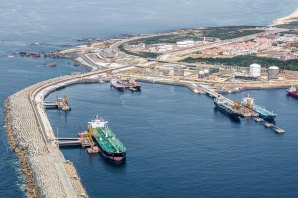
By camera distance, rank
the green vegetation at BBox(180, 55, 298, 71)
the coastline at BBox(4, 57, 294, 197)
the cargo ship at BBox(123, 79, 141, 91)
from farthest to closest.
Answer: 1. the green vegetation at BBox(180, 55, 298, 71)
2. the cargo ship at BBox(123, 79, 141, 91)
3. the coastline at BBox(4, 57, 294, 197)

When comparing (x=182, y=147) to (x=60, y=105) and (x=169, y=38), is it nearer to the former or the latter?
(x=60, y=105)

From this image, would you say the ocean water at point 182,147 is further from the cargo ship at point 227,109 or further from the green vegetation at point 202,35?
the green vegetation at point 202,35

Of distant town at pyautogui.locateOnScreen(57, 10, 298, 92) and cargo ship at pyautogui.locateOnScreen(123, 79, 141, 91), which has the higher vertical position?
distant town at pyautogui.locateOnScreen(57, 10, 298, 92)

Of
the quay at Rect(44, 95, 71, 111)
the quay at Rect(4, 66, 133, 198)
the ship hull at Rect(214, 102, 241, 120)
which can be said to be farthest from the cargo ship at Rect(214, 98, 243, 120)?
A: the quay at Rect(4, 66, 133, 198)

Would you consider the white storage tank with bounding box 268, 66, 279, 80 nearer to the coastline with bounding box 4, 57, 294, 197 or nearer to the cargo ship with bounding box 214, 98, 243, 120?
the coastline with bounding box 4, 57, 294, 197

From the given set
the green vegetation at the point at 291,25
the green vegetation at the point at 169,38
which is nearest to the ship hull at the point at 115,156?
the green vegetation at the point at 169,38

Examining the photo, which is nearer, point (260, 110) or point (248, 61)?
point (260, 110)

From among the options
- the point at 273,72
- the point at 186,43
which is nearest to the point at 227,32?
the point at 186,43
